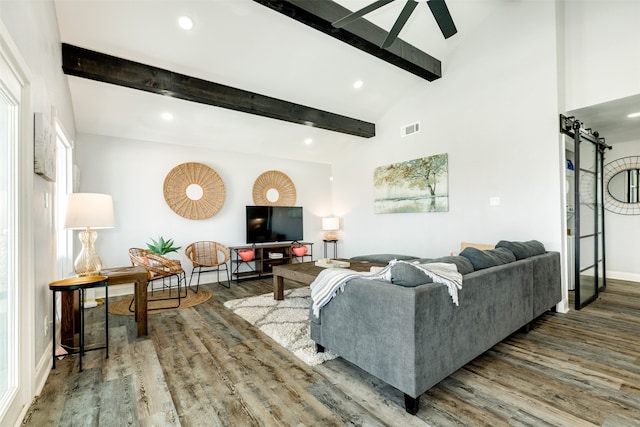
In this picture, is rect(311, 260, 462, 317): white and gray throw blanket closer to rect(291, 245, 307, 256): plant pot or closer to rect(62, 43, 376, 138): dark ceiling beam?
rect(62, 43, 376, 138): dark ceiling beam

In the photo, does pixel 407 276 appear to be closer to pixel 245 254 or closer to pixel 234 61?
pixel 234 61

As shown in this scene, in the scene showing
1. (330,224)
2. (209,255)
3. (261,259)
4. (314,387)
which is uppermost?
(330,224)

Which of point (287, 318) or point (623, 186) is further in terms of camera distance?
point (623, 186)

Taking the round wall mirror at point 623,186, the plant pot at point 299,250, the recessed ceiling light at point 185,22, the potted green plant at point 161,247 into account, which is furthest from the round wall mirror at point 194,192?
the round wall mirror at point 623,186

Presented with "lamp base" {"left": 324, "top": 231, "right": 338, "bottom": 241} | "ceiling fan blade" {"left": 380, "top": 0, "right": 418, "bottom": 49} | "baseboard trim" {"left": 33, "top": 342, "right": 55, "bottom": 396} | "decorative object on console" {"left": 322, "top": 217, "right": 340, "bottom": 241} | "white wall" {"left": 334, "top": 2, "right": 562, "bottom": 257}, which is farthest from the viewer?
"lamp base" {"left": 324, "top": 231, "right": 338, "bottom": 241}

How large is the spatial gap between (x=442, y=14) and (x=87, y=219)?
351cm

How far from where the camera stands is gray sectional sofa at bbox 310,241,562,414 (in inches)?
67.4

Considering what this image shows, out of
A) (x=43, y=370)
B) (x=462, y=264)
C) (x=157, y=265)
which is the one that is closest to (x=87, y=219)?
(x=43, y=370)

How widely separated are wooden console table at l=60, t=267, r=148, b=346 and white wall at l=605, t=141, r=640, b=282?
690cm

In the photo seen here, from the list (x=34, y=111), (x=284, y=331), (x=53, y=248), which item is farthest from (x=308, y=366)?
(x=34, y=111)

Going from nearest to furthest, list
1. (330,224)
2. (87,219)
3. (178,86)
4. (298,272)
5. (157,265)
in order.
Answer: (87,219) < (298,272) < (178,86) < (157,265) < (330,224)

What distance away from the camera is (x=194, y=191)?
530 centimetres

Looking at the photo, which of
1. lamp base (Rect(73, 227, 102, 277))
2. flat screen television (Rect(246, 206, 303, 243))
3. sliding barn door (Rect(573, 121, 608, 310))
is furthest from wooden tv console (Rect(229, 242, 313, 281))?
sliding barn door (Rect(573, 121, 608, 310))

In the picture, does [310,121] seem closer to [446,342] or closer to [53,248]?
[53,248]
